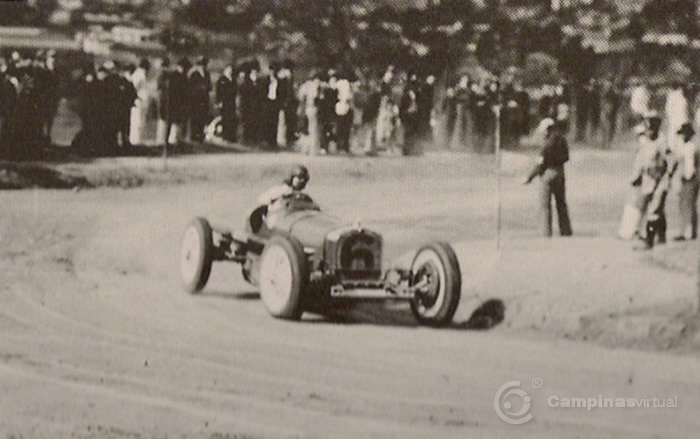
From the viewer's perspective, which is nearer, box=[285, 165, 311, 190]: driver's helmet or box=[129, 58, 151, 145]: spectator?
box=[285, 165, 311, 190]: driver's helmet

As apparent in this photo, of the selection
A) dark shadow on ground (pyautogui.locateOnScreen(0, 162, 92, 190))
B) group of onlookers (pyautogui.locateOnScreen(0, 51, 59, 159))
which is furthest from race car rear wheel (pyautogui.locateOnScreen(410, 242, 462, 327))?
group of onlookers (pyautogui.locateOnScreen(0, 51, 59, 159))

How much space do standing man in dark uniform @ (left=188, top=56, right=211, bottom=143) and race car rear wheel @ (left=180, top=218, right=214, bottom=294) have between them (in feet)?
5.46

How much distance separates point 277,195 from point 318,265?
2.83 feet

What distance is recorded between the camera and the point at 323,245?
11.8m

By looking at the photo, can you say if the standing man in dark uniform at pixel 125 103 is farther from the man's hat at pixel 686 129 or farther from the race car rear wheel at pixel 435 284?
the man's hat at pixel 686 129

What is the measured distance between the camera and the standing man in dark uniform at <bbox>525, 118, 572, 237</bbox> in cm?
1391

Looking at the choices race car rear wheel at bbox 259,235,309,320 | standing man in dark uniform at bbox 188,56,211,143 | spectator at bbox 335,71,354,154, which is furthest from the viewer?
spectator at bbox 335,71,354,154

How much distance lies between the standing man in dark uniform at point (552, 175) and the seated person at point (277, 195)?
2483 mm

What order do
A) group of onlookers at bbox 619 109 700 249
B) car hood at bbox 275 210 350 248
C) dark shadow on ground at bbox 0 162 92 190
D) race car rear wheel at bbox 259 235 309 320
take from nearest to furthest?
1. race car rear wheel at bbox 259 235 309 320
2. car hood at bbox 275 210 350 248
3. group of onlookers at bbox 619 109 700 249
4. dark shadow on ground at bbox 0 162 92 190

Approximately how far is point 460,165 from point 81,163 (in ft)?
11.9

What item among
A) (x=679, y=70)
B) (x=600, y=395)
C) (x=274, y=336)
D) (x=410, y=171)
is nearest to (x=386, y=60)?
(x=410, y=171)

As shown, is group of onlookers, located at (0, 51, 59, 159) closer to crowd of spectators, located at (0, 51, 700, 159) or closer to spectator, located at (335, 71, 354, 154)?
crowd of spectators, located at (0, 51, 700, 159)

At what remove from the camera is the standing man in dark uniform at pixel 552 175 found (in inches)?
547

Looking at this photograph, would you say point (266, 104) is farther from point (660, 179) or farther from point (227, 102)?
point (660, 179)
